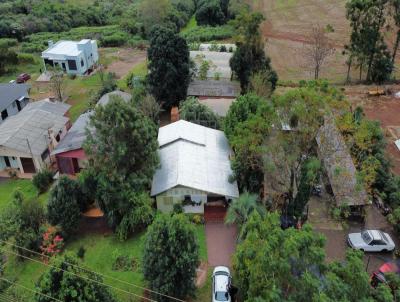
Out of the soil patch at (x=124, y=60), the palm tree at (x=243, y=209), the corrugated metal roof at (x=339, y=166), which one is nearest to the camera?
the corrugated metal roof at (x=339, y=166)

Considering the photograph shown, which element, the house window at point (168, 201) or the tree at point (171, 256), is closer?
the tree at point (171, 256)

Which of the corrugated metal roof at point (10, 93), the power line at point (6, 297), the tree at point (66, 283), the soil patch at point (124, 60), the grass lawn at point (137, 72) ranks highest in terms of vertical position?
the tree at point (66, 283)

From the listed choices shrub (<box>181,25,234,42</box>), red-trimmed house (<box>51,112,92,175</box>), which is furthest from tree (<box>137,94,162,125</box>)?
shrub (<box>181,25,234,42</box>)

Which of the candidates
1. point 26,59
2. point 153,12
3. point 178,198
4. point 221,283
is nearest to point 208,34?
point 153,12

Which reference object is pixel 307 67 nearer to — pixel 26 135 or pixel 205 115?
pixel 205 115

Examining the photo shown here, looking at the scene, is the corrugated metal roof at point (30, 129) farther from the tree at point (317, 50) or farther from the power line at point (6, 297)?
the tree at point (317, 50)

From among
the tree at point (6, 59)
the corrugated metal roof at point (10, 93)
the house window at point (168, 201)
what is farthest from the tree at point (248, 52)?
the tree at point (6, 59)
